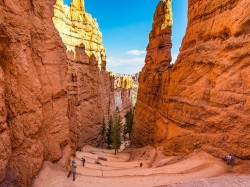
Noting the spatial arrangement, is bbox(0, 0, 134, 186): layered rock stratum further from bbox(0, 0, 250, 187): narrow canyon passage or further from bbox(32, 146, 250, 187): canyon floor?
bbox(32, 146, 250, 187): canyon floor

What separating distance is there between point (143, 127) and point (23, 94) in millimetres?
29938

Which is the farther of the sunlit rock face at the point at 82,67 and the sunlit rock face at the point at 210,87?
the sunlit rock face at the point at 82,67

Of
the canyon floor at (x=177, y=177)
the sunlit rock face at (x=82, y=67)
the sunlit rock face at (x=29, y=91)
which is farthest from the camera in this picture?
the sunlit rock face at (x=82, y=67)

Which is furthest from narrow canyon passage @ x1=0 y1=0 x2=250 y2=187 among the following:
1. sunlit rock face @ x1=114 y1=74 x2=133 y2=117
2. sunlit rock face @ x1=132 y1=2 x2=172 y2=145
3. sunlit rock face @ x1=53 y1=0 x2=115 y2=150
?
sunlit rock face @ x1=114 y1=74 x2=133 y2=117

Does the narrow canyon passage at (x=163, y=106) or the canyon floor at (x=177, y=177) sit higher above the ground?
the narrow canyon passage at (x=163, y=106)

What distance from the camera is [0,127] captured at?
1100 centimetres

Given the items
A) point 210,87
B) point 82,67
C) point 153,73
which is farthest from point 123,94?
point 210,87

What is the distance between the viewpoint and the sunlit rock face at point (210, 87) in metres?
18.0

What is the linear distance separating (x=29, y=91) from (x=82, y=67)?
28.7m

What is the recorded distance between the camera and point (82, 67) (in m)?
42.1

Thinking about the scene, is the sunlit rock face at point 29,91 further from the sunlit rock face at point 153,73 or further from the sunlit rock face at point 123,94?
the sunlit rock face at point 123,94

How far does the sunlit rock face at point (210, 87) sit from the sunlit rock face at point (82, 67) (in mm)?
16714

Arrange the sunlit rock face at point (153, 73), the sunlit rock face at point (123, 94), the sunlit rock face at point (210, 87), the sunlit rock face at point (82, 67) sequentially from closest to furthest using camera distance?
the sunlit rock face at point (210, 87)
the sunlit rock face at point (82, 67)
the sunlit rock face at point (153, 73)
the sunlit rock face at point (123, 94)

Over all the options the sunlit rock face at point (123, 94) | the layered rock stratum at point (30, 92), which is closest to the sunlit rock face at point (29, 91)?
the layered rock stratum at point (30, 92)
